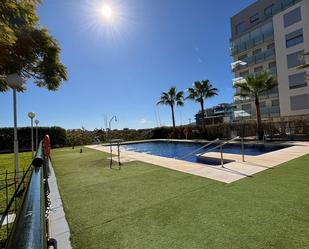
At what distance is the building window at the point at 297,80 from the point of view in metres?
25.6

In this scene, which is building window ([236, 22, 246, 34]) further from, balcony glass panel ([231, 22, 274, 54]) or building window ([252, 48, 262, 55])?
building window ([252, 48, 262, 55])

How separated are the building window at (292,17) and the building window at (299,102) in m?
9.43

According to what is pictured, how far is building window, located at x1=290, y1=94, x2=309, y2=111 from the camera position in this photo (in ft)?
83.9

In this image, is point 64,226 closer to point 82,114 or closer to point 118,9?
point 118,9

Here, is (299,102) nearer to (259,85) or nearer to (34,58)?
(259,85)

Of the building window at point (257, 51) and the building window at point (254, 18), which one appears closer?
the building window at point (257, 51)

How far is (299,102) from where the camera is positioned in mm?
26219

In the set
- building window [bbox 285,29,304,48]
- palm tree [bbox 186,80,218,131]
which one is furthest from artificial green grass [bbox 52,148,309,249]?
building window [bbox 285,29,304,48]

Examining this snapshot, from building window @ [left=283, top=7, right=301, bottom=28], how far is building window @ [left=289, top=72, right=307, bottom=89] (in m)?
6.72

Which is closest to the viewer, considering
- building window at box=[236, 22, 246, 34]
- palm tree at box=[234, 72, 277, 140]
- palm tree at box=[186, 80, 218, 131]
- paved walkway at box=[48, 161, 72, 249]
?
paved walkway at box=[48, 161, 72, 249]

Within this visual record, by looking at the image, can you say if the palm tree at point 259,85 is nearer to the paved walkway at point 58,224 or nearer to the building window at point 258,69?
the building window at point 258,69

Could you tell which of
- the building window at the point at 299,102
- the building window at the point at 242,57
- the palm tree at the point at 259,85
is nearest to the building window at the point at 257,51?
the building window at the point at 242,57

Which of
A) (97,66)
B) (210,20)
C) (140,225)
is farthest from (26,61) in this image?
(210,20)

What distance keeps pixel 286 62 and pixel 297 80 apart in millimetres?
2912
